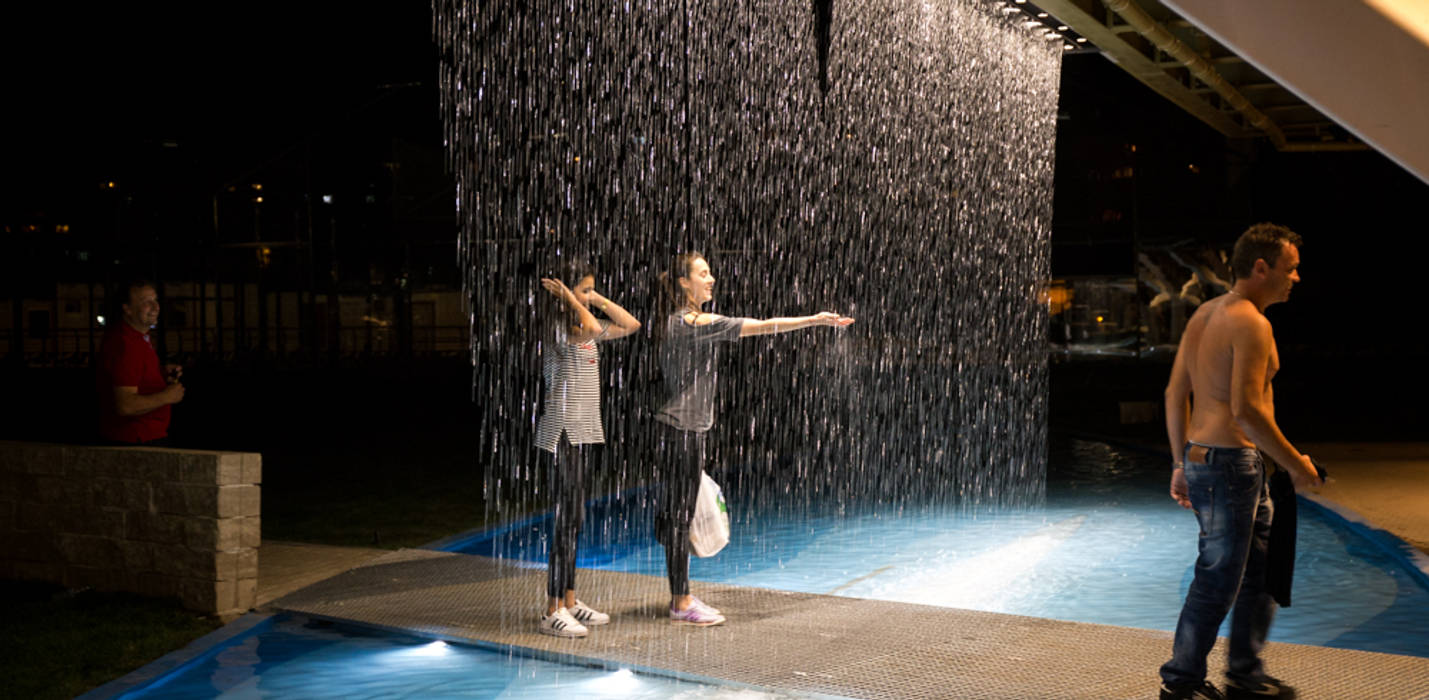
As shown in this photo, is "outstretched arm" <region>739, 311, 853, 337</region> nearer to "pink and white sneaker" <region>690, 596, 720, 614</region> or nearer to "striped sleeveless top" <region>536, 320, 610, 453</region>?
"striped sleeveless top" <region>536, 320, 610, 453</region>

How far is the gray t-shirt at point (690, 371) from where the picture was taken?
18.7ft

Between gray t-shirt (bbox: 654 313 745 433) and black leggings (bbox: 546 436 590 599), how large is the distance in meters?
0.47

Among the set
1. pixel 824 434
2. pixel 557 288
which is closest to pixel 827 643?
pixel 557 288

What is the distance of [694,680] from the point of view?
5035 mm

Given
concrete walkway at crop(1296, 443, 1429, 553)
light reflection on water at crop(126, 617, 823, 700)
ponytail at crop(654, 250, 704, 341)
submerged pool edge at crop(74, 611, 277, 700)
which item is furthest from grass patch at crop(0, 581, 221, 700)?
concrete walkway at crop(1296, 443, 1429, 553)

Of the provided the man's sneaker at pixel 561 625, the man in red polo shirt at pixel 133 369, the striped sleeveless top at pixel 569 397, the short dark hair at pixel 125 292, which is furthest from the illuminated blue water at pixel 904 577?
the short dark hair at pixel 125 292

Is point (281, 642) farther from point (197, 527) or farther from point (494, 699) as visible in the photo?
point (494, 699)

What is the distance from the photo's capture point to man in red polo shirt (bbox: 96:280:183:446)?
6375 millimetres

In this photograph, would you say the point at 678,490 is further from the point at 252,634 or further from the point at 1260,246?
the point at 1260,246

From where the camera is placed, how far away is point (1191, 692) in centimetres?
443

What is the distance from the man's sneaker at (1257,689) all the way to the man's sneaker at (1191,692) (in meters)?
0.10

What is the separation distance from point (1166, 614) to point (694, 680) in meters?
3.02

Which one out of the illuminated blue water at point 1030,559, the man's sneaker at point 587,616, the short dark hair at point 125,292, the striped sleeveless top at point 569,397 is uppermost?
the short dark hair at point 125,292

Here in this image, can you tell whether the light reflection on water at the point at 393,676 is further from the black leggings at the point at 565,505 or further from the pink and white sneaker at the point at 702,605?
the pink and white sneaker at the point at 702,605
